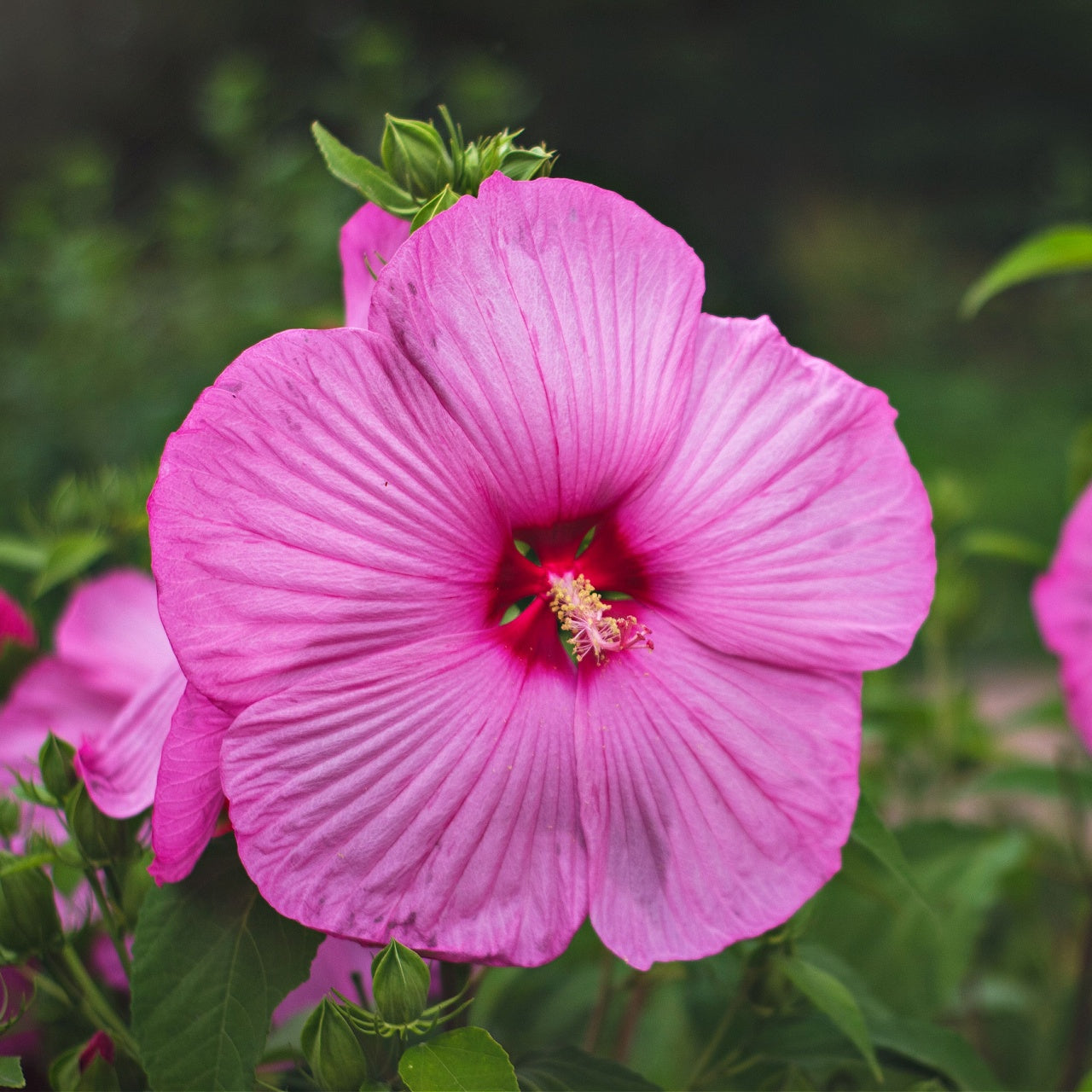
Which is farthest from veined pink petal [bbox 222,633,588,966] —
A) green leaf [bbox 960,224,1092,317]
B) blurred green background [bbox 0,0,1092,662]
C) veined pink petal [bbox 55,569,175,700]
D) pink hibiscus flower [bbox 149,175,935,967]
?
blurred green background [bbox 0,0,1092,662]

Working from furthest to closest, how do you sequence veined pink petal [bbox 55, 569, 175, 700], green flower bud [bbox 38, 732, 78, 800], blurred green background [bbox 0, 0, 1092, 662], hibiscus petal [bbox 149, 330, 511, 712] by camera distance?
blurred green background [bbox 0, 0, 1092, 662], veined pink petal [bbox 55, 569, 175, 700], green flower bud [bbox 38, 732, 78, 800], hibiscus petal [bbox 149, 330, 511, 712]

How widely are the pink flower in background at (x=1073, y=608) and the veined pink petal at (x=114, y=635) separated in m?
0.52

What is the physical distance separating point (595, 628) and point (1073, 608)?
17.6 inches

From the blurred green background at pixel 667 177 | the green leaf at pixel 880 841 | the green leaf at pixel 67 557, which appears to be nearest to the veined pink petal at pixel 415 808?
the green leaf at pixel 880 841

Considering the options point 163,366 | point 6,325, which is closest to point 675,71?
point 163,366

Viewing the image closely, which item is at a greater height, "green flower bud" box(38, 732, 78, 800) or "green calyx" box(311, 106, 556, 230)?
"green calyx" box(311, 106, 556, 230)

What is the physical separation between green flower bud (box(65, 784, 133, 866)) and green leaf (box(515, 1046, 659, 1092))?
18cm

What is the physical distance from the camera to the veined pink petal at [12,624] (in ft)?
2.16

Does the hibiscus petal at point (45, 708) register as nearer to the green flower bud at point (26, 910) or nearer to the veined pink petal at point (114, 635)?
the veined pink petal at point (114, 635)

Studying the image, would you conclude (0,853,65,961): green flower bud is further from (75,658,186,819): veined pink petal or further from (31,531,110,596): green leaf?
(31,531,110,596): green leaf

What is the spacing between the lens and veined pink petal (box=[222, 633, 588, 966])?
1.21 ft

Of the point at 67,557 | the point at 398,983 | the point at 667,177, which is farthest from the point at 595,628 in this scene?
the point at 667,177

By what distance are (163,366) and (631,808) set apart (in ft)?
7.01

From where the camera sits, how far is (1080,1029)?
718 mm
